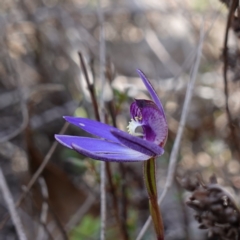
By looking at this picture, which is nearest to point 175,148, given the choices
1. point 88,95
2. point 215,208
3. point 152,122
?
point 215,208

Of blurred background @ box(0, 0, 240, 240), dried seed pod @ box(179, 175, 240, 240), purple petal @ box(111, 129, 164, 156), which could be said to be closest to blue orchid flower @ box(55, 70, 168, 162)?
purple petal @ box(111, 129, 164, 156)

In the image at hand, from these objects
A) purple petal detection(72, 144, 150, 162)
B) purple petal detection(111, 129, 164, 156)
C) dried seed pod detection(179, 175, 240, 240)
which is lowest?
dried seed pod detection(179, 175, 240, 240)

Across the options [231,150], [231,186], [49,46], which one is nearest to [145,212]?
[231,186]

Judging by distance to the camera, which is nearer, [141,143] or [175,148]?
[141,143]

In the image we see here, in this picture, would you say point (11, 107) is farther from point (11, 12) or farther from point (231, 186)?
point (231, 186)

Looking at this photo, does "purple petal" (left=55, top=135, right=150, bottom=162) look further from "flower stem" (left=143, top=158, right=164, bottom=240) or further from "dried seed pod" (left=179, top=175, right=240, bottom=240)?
"dried seed pod" (left=179, top=175, right=240, bottom=240)

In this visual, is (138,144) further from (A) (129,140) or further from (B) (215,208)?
(B) (215,208)
